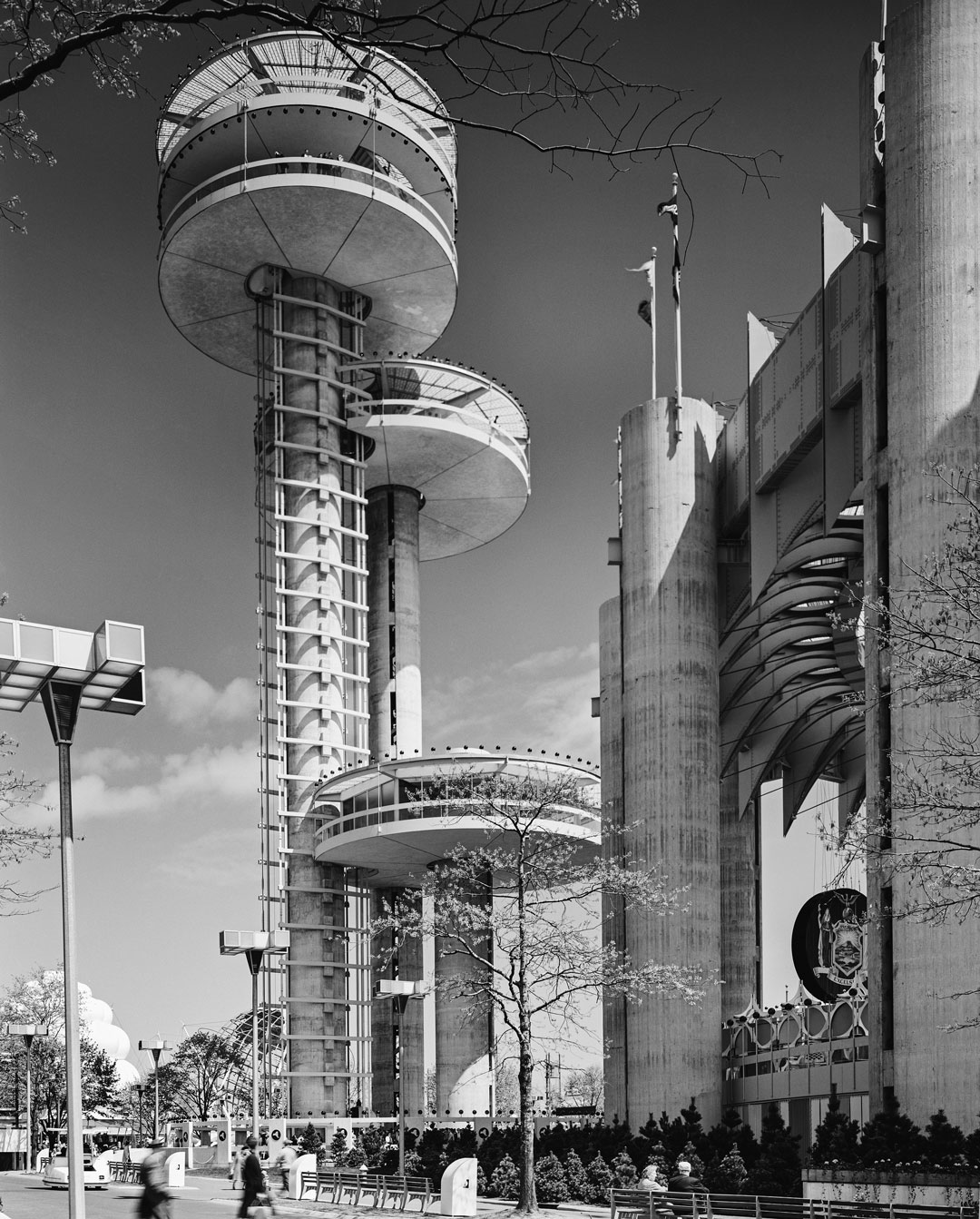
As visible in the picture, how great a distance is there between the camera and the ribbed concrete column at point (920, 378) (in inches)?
1329

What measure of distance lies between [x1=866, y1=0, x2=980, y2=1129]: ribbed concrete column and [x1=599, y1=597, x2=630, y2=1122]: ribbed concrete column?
13.2 m

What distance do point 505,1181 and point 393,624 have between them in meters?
52.4

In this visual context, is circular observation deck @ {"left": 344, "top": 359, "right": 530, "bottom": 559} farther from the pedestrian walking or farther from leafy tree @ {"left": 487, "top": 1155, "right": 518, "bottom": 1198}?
the pedestrian walking

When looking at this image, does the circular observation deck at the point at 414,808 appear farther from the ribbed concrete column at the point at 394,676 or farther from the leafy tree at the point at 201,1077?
the leafy tree at the point at 201,1077

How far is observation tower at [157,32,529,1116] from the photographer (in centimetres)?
7750

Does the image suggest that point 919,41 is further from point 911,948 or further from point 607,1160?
point 607,1160

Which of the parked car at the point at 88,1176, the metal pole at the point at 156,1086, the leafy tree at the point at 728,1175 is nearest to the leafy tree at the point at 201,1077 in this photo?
the metal pole at the point at 156,1086

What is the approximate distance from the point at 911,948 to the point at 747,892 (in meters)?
30.8

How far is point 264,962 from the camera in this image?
7769cm

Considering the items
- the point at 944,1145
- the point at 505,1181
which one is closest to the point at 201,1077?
the point at 505,1181

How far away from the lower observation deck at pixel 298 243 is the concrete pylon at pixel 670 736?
1197 inches

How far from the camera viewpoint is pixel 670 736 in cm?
5097

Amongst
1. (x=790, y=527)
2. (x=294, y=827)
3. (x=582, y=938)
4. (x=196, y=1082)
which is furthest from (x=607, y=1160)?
(x=196, y=1082)

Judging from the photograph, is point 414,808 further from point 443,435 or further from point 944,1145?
point 944,1145
